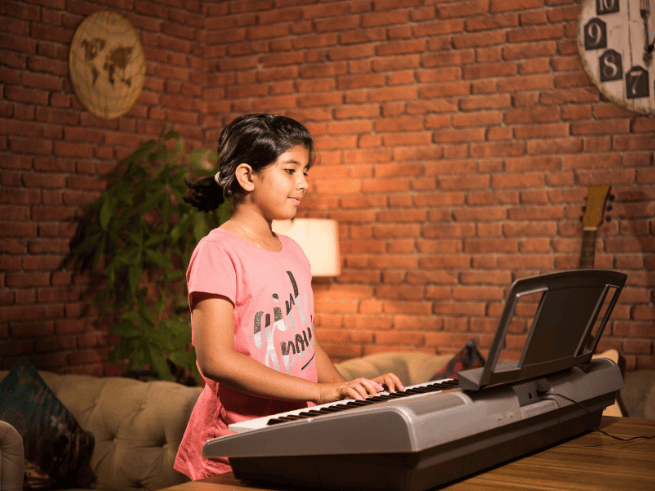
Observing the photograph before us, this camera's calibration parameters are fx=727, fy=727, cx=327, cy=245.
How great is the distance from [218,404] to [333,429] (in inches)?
18.2

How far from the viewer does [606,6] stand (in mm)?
3305

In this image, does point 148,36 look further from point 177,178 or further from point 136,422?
point 136,422

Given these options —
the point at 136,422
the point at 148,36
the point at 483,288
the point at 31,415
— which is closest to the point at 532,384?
the point at 136,422

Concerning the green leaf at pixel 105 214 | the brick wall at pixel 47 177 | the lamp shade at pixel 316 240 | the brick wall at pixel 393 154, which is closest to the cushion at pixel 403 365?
the brick wall at pixel 393 154

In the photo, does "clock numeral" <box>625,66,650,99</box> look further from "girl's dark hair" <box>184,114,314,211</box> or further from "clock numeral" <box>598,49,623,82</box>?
"girl's dark hair" <box>184,114,314,211</box>

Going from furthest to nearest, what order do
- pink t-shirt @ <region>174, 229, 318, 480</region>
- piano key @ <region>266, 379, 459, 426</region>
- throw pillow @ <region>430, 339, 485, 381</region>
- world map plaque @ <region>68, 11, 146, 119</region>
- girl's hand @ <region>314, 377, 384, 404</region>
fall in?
1. world map plaque @ <region>68, 11, 146, 119</region>
2. throw pillow @ <region>430, 339, 485, 381</region>
3. pink t-shirt @ <region>174, 229, 318, 480</region>
4. girl's hand @ <region>314, 377, 384, 404</region>
5. piano key @ <region>266, 379, 459, 426</region>

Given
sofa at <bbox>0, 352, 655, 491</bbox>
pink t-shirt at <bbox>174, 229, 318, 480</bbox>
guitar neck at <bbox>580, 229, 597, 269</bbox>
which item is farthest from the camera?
guitar neck at <bbox>580, 229, 597, 269</bbox>

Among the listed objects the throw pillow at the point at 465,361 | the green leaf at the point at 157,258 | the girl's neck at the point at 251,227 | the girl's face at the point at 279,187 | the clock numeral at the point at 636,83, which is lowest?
the throw pillow at the point at 465,361

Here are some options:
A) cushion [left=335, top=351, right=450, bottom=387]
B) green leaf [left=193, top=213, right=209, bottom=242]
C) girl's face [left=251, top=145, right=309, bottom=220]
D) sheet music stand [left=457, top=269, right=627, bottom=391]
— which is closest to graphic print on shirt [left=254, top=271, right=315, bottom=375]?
girl's face [left=251, top=145, right=309, bottom=220]

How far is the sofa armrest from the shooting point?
83.5 inches

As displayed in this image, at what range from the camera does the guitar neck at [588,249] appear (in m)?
3.11

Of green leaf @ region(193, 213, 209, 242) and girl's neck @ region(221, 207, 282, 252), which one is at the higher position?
girl's neck @ region(221, 207, 282, 252)

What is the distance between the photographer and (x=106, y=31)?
11.9 feet

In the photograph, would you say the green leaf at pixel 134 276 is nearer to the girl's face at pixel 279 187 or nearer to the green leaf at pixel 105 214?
the green leaf at pixel 105 214
